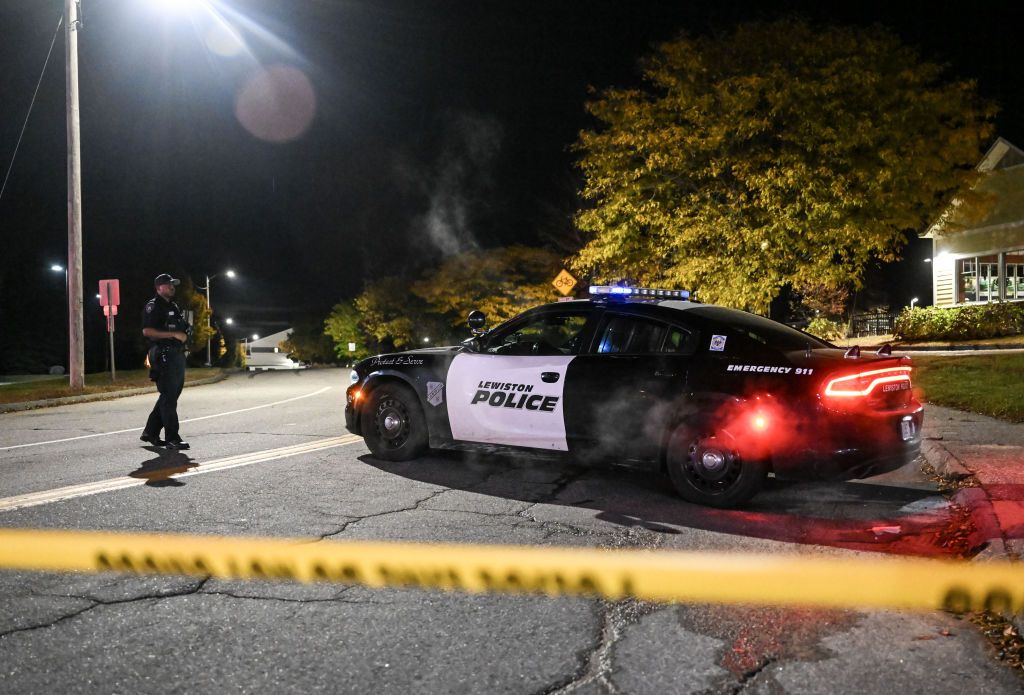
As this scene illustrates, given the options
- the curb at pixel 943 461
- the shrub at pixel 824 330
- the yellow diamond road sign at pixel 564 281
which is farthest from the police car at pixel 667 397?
the shrub at pixel 824 330

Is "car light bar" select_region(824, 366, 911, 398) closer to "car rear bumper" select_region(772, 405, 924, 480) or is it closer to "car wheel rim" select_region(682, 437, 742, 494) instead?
"car rear bumper" select_region(772, 405, 924, 480)

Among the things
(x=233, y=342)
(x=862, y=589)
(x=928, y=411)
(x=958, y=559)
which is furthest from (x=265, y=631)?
(x=233, y=342)

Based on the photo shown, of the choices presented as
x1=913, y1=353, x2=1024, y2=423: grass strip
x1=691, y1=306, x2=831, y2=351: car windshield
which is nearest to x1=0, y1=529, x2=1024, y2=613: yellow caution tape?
x1=691, y1=306, x2=831, y2=351: car windshield

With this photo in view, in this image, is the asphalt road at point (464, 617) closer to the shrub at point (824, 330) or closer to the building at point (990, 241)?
the building at point (990, 241)

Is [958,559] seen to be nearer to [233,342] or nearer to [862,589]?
[862,589]

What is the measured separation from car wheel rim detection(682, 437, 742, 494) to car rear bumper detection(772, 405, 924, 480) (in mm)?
283

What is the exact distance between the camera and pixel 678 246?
59.5 ft

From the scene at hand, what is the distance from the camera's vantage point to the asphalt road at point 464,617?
114 inches

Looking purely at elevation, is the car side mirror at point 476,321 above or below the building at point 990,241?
below

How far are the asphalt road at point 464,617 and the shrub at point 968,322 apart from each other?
1810cm

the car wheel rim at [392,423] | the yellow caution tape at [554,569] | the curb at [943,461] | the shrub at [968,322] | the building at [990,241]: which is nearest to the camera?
the yellow caution tape at [554,569]

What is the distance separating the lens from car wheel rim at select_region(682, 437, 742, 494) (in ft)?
18.2

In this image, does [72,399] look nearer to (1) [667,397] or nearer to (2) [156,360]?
(2) [156,360]

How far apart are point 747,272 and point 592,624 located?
48.4ft
